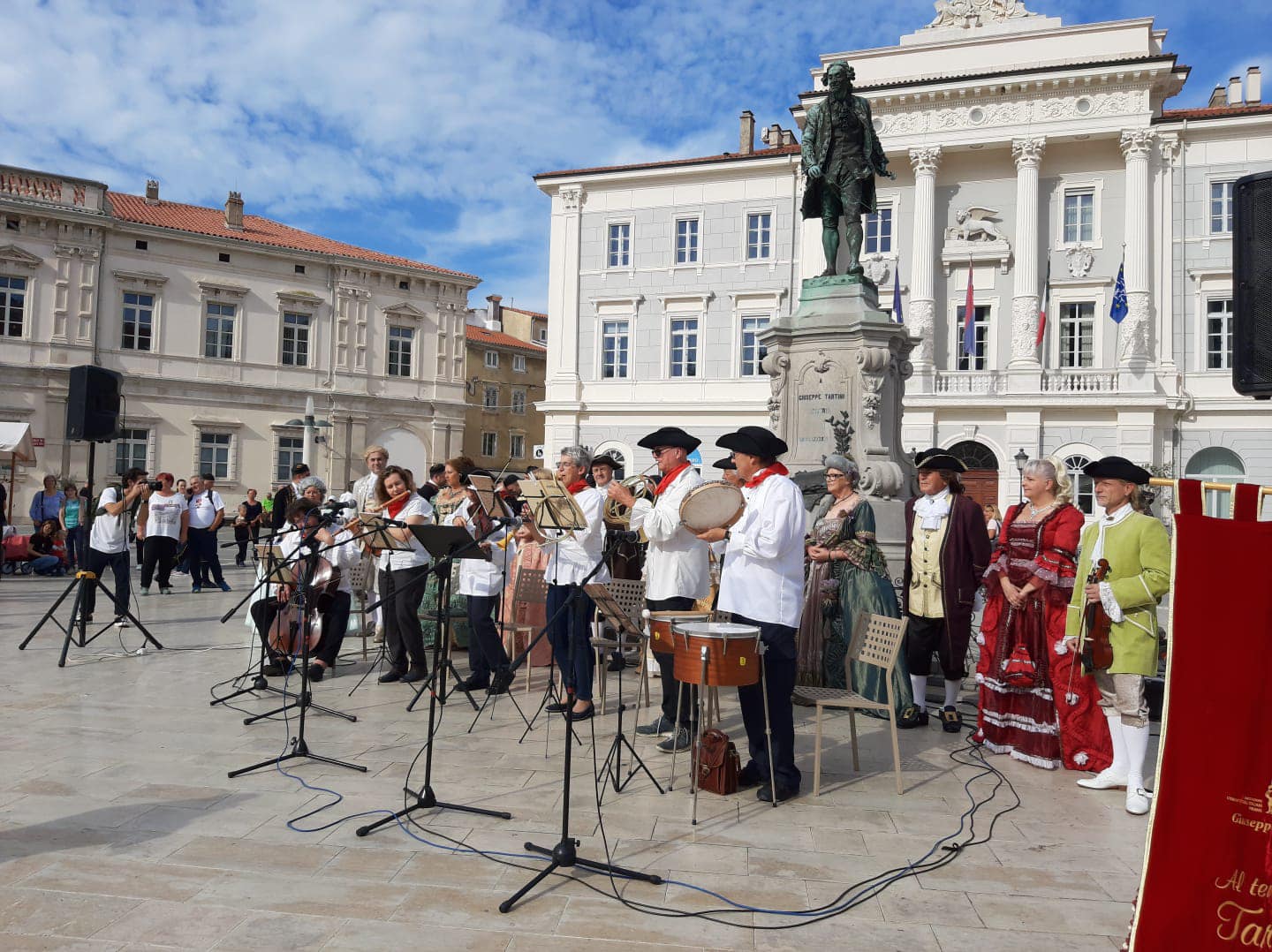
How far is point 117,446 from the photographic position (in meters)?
34.0

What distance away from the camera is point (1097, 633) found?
551cm

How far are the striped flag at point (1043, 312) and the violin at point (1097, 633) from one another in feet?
78.6

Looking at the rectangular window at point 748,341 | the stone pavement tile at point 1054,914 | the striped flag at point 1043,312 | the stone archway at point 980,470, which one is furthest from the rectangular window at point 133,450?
the stone pavement tile at point 1054,914

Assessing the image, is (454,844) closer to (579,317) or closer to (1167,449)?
(1167,449)

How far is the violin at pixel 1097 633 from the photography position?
5461 mm

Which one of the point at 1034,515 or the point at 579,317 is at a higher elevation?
the point at 579,317

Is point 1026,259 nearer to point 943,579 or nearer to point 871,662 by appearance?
point 943,579

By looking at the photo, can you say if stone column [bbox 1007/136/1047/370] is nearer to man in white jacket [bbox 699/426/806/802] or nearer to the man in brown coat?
the man in brown coat

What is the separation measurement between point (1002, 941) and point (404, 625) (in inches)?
226

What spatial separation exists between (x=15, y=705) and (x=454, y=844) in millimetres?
4549

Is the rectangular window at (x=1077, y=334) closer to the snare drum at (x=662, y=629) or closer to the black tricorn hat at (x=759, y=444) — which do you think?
the black tricorn hat at (x=759, y=444)

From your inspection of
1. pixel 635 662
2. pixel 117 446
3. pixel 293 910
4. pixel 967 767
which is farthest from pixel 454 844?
pixel 117 446

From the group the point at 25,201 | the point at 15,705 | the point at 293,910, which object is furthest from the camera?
the point at 25,201

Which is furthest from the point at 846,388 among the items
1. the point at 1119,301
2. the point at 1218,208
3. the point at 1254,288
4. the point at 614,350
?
the point at 614,350
